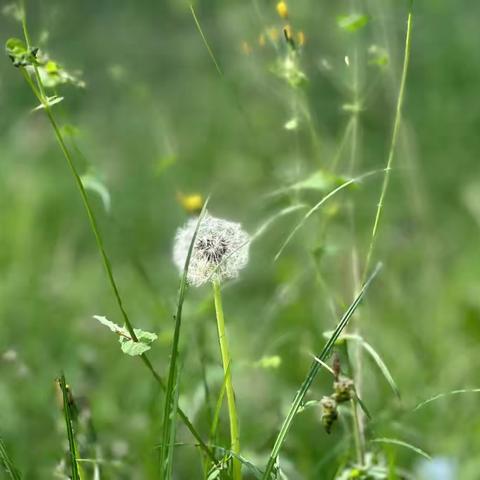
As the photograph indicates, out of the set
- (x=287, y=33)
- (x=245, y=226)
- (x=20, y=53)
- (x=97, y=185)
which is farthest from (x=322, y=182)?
(x=245, y=226)

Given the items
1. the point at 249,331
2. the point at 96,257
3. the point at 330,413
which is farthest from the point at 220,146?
the point at 330,413

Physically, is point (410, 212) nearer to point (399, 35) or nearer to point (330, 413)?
point (399, 35)

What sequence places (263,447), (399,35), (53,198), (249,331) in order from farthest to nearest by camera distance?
(399,35)
(53,198)
(249,331)
(263,447)

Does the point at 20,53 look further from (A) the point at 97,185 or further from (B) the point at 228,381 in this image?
Result: (B) the point at 228,381

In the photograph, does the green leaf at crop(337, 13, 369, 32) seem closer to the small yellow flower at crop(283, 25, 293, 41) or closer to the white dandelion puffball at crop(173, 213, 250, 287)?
the small yellow flower at crop(283, 25, 293, 41)

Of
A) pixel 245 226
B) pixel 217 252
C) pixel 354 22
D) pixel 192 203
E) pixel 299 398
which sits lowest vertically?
pixel 299 398

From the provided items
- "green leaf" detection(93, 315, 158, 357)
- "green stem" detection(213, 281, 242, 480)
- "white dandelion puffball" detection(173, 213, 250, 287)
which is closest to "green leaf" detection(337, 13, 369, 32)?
"white dandelion puffball" detection(173, 213, 250, 287)

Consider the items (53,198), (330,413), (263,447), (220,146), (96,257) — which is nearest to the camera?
(330,413)

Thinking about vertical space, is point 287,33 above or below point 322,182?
above
